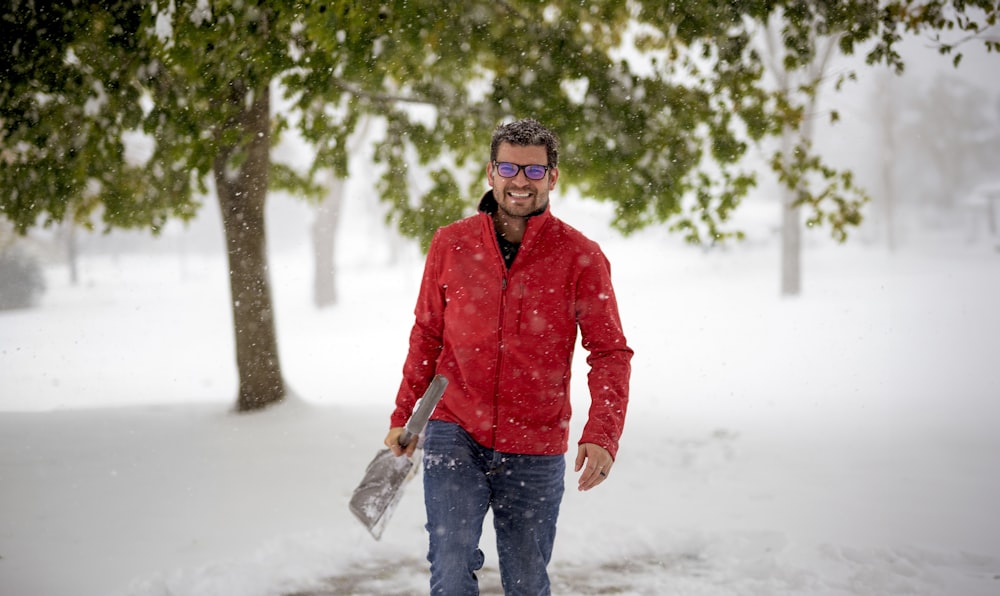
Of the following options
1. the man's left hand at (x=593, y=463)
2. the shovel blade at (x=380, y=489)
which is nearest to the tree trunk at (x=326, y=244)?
the shovel blade at (x=380, y=489)

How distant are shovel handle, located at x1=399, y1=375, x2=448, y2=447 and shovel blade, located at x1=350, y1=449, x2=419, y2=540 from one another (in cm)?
35

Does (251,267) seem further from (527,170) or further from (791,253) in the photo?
(791,253)

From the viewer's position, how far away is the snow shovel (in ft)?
9.63

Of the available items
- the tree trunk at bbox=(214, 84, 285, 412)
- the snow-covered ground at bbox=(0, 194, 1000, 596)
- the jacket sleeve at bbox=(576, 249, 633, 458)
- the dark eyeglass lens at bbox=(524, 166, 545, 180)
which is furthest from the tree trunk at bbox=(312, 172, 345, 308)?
the jacket sleeve at bbox=(576, 249, 633, 458)

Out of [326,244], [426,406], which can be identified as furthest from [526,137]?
[326,244]

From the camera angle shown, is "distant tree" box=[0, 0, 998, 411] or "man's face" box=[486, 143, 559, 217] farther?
"distant tree" box=[0, 0, 998, 411]

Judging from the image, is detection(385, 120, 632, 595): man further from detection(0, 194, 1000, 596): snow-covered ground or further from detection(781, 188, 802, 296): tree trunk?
detection(781, 188, 802, 296): tree trunk

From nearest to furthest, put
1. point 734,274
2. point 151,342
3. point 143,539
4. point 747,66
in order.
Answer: point 143,539, point 747,66, point 151,342, point 734,274

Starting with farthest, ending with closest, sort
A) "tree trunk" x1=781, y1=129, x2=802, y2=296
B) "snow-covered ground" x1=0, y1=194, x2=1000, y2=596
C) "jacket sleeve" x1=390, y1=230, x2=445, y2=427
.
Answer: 1. "tree trunk" x1=781, y1=129, x2=802, y2=296
2. "snow-covered ground" x1=0, y1=194, x2=1000, y2=596
3. "jacket sleeve" x1=390, y1=230, x2=445, y2=427

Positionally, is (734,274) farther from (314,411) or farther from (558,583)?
(558,583)

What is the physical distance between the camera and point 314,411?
8742 millimetres

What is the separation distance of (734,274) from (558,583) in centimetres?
2388

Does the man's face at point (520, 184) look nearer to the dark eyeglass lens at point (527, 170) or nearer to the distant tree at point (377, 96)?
the dark eyeglass lens at point (527, 170)

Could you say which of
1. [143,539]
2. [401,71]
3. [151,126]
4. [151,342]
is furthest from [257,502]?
[151,342]
